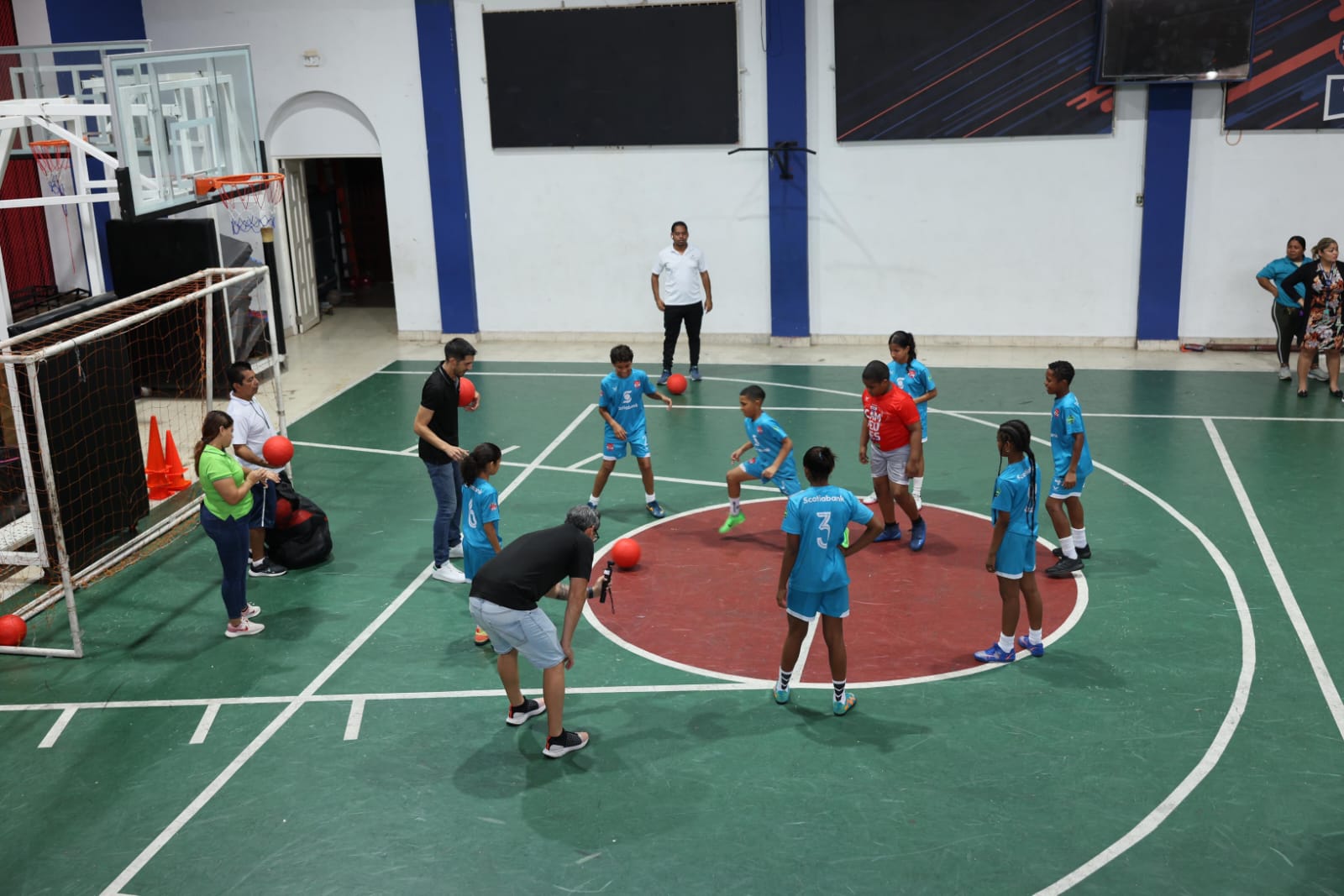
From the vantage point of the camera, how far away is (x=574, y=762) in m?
8.22

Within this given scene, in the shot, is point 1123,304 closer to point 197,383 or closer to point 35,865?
point 197,383

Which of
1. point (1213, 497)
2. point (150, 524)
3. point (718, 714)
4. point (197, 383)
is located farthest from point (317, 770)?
point (197, 383)

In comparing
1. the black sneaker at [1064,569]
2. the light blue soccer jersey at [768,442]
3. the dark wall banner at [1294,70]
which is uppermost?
the dark wall banner at [1294,70]

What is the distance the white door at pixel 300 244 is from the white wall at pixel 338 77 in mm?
753

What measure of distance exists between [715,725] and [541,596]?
1.69 metres

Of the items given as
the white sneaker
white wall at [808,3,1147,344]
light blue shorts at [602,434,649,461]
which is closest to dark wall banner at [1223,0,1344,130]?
white wall at [808,3,1147,344]

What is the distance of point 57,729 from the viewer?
8.93m

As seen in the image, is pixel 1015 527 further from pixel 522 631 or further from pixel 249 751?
pixel 249 751

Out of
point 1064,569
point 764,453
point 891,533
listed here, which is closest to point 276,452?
point 764,453

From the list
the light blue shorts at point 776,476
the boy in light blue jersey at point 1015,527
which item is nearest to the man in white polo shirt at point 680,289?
the light blue shorts at point 776,476

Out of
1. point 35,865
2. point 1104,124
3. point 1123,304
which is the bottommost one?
point 35,865

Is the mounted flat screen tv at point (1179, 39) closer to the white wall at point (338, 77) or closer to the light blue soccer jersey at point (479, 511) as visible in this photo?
the white wall at point (338, 77)

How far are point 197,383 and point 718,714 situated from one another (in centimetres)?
1148

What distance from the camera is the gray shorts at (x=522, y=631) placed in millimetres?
7793
